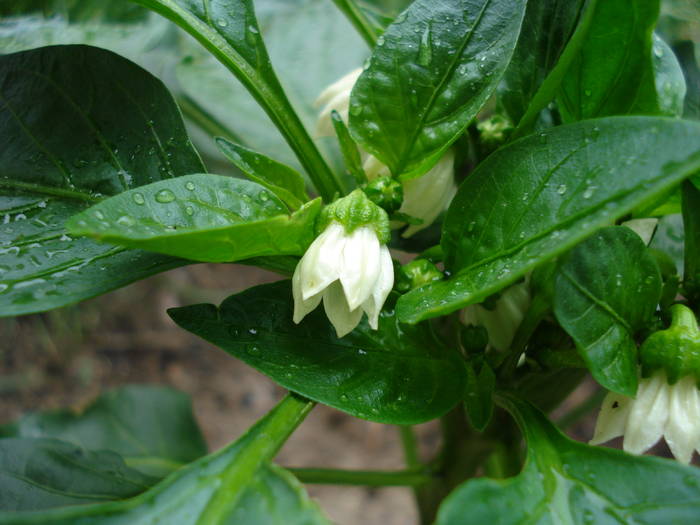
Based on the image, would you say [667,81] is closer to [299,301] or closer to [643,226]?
[643,226]

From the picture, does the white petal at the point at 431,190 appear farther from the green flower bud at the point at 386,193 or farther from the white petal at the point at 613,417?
the white petal at the point at 613,417

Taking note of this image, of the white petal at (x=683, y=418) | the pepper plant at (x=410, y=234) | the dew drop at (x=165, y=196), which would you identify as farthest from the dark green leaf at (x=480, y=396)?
the dew drop at (x=165, y=196)

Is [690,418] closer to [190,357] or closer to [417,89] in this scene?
[417,89]

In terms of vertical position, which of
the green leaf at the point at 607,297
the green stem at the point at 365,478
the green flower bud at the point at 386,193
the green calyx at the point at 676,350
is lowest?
the green stem at the point at 365,478

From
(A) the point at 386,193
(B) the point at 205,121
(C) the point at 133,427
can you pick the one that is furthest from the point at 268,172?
(C) the point at 133,427

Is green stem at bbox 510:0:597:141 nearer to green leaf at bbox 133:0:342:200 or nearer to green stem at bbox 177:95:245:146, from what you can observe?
green leaf at bbox 133:0:342:200

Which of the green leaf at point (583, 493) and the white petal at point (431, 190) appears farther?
the white petal at point (431, 190)

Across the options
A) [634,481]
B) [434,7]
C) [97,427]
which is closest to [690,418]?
[634,481]
